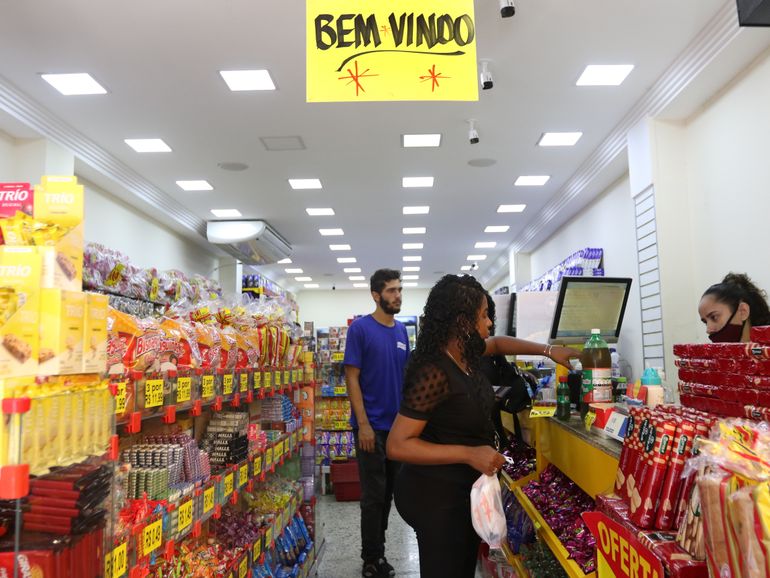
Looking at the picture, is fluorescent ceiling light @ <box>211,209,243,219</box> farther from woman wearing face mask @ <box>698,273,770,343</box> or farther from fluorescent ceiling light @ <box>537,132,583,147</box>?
woman wearing face mask @ <box>698,273,770,343</box>

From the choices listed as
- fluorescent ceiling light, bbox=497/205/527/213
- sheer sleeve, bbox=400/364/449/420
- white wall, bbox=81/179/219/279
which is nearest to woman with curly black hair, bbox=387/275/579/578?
sheer sleeve, bbox=400/364/449/420

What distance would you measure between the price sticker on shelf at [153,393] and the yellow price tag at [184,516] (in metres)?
0.42

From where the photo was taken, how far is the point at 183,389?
7.09 ft

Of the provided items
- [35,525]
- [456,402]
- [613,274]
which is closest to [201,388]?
[456,402]

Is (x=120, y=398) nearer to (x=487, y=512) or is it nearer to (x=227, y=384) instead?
(x=227, y=384)

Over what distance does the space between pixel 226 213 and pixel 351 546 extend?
21.3ft

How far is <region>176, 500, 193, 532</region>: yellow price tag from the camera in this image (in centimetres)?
203

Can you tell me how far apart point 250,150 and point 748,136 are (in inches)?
195

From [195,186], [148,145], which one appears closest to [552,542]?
[148,145]

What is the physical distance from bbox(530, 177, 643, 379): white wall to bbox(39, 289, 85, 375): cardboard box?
6.07 metres

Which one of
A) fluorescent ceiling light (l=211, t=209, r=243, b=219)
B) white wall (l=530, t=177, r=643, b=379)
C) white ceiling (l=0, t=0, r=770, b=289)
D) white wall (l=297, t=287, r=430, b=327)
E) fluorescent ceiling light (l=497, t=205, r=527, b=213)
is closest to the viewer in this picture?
A: white ceiling (l=0, t=0, r=770, b=289)

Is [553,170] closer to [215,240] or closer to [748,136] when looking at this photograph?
[748,136]

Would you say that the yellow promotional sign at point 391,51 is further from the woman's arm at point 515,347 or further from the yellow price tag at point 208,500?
the yellow price tag at point 208,500

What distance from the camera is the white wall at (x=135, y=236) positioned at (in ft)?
23.5
